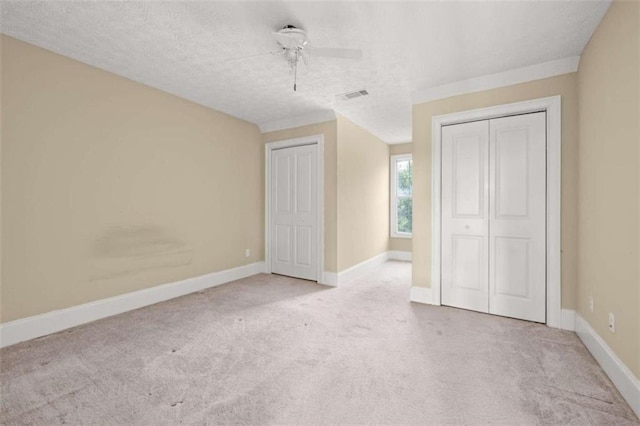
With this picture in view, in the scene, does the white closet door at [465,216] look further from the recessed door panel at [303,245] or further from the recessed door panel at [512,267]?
the recessed door panel at [303,245]

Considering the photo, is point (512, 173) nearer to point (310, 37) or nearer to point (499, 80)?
point (499, 80)

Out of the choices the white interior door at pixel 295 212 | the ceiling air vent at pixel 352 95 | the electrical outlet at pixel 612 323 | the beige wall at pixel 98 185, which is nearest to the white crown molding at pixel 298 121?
the white interior door at pixel 295 212

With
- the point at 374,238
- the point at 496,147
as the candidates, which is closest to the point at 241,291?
the point at 374,238

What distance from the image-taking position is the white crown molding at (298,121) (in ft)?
14.0

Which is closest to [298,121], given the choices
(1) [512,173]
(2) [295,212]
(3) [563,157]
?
(2) [295,212]

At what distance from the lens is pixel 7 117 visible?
2.36m

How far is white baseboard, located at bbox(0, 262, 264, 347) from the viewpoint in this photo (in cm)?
241

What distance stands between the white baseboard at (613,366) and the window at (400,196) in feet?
13.0

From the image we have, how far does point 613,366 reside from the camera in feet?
6.05

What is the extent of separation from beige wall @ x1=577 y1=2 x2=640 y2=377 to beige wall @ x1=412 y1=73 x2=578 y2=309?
15 cm

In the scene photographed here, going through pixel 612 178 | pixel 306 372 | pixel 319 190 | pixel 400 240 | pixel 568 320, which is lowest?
pixel 306 372

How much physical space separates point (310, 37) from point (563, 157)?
259cm

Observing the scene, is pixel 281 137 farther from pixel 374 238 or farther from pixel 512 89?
pixel 512 89

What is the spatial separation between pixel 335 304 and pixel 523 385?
1.96 metres
